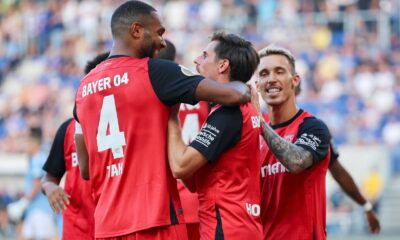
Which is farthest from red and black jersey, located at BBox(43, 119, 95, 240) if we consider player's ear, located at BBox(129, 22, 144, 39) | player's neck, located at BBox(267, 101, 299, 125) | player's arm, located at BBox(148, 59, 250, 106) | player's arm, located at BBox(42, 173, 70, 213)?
player's arm, located at BBox(148, 59, 250, 106)

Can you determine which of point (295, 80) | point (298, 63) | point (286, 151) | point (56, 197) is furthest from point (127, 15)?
point (298, 63)

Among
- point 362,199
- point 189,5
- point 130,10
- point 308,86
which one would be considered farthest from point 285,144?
point 189,5

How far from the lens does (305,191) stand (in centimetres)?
611

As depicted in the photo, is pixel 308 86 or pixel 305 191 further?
pixel 308 86

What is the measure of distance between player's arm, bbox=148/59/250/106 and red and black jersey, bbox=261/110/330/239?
98 cm

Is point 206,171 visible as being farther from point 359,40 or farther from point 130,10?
point 359,40

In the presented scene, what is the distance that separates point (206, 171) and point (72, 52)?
1926 centimetres

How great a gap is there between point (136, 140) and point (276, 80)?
147 cm

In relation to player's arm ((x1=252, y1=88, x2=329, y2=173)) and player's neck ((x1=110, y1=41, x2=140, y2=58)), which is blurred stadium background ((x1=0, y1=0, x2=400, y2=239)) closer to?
player's arm ((x1=252, y1=88, x2=329, y2=173))

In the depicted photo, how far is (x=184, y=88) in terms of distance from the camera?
5.14 meters

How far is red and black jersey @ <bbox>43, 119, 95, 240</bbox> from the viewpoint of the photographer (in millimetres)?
7289

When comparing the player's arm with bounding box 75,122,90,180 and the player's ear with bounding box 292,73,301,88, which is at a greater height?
the player's ear with bounding box 292,73,301,88

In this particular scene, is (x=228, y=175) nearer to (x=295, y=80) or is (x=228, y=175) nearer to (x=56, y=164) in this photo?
(x=295, y=80)

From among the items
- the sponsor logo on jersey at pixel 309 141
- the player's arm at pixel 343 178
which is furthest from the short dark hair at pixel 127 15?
the player's arm at pixel 343 178
